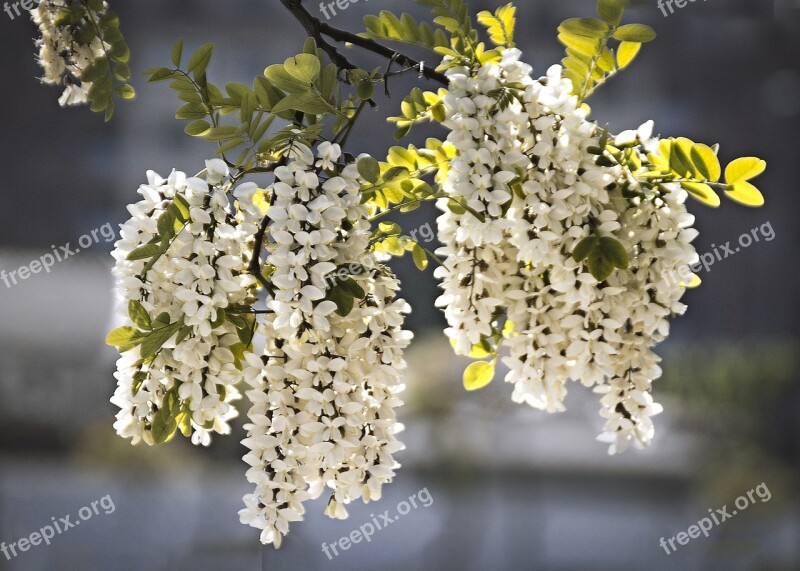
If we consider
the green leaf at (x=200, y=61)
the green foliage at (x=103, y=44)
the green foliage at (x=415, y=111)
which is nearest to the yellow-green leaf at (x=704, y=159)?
the green foliage at (x=415, y=111)

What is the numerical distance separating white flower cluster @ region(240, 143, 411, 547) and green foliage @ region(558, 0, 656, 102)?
0.23 m

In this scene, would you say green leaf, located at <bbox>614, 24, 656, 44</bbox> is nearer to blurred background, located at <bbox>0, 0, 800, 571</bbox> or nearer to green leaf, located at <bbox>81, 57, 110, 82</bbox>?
green leaf, located at <bbox>81, 57, 110, 82</bbox>

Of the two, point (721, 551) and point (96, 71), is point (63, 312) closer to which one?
point (96, 71)

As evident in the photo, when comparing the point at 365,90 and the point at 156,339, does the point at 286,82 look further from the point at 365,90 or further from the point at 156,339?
the point at 156,339

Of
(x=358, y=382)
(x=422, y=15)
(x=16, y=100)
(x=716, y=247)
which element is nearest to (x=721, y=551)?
(x=716, y=247)

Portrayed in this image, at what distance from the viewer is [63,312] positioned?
2021mm

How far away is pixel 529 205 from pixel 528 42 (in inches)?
55.8

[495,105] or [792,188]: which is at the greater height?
[792,188]

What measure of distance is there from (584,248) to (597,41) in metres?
0.20

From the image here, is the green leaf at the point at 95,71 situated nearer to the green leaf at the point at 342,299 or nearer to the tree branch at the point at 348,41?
the tree branch at the point at 348,41

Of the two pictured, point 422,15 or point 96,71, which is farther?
point 422,15

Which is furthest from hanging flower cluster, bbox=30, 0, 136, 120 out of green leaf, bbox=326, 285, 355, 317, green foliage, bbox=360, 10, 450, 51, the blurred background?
the blurred background

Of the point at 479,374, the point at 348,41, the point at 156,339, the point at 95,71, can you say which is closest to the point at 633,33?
the point at 348,41

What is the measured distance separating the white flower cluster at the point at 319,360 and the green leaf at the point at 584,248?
6.0 inches
